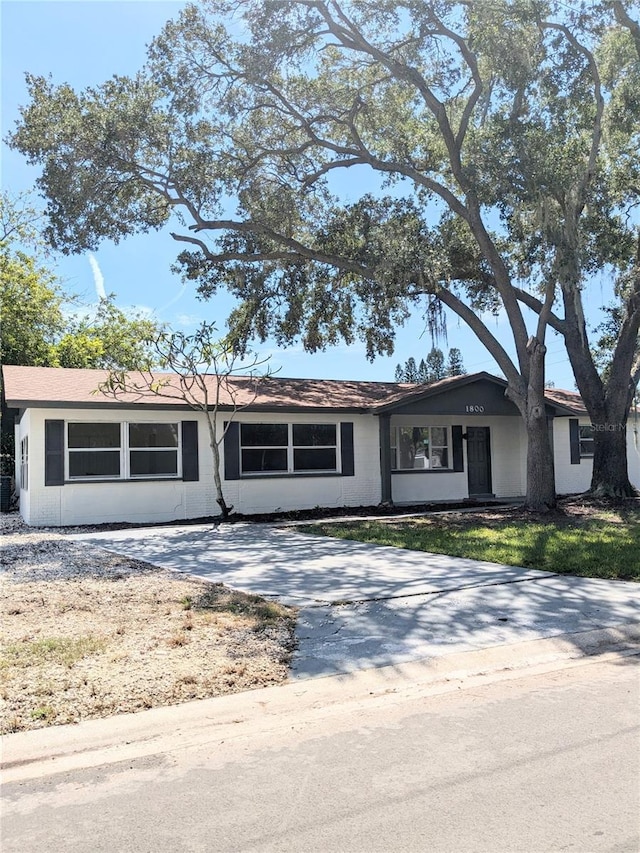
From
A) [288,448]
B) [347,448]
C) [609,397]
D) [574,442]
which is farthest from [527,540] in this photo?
[574,442]

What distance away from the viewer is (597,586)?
27.1 ft

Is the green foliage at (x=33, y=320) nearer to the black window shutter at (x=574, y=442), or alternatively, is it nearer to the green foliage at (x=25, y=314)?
the green foliage at (x=25, y=314)

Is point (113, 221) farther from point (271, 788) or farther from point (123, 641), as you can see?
point (271, 788)

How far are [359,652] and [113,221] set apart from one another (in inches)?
579

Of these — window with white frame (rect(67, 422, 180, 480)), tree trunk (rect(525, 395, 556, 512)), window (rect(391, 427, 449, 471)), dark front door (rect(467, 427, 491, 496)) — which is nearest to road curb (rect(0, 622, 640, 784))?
tree trunk (rect(525, 395, 556, 512))

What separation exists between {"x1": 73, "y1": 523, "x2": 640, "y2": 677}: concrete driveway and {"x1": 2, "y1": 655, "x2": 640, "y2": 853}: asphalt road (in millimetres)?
1194

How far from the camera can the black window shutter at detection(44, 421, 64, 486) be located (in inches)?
595

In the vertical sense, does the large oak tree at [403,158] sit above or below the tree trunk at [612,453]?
above

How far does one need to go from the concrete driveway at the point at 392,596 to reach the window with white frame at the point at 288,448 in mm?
5685

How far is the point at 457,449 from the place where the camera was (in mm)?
20906

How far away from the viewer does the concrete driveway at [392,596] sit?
6.14 metres

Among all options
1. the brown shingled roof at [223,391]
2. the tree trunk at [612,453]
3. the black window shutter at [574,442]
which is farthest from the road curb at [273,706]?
the black window shutter at [574,442]

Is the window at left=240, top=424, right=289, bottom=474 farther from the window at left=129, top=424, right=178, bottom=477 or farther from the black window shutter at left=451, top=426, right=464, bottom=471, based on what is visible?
the black window shutter at left=451, top=426, right=464, bottom=471

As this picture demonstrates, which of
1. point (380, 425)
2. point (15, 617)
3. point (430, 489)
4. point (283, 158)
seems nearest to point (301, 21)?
point (283, 158)
